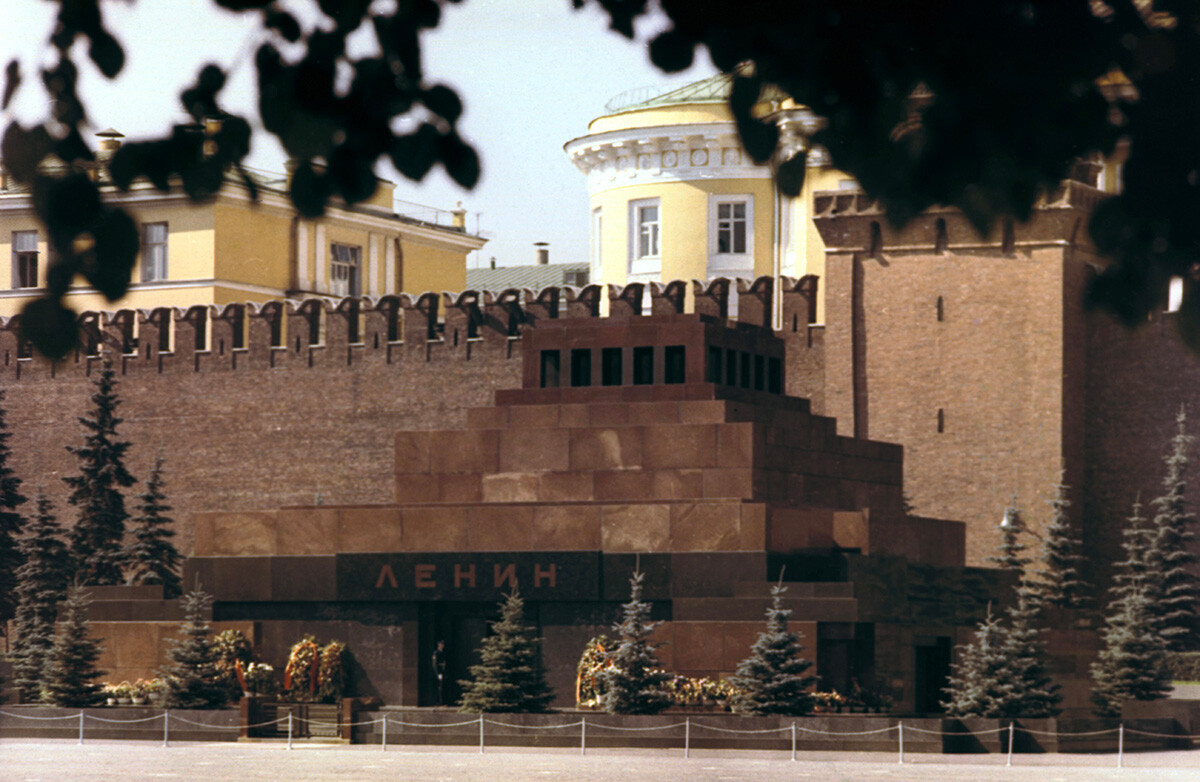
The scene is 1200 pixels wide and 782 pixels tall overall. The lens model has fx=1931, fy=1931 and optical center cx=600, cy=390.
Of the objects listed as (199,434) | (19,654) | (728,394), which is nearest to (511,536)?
(728,394)

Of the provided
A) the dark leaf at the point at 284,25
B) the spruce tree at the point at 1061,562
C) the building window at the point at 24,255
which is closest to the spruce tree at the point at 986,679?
the spruce tree at the point at 1061,562

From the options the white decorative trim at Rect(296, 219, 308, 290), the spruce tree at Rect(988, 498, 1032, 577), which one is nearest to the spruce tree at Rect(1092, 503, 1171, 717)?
the spruce tree at Rect(988, 498, 1032, 577)

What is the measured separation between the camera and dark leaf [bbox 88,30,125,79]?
14.1 feet

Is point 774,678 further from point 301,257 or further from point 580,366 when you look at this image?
point 301,257

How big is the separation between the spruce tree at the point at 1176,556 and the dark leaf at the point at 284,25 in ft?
86.5

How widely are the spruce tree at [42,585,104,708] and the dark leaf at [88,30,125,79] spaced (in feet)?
69.6

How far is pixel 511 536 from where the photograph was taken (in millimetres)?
24750

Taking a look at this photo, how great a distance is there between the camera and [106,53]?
4316 millimetres

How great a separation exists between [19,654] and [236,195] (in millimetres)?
17388

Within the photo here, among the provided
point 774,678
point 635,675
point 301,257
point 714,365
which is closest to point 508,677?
point 635,675

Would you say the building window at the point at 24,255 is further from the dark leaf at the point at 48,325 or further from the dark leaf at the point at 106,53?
the dark leaf at the point at 48,325

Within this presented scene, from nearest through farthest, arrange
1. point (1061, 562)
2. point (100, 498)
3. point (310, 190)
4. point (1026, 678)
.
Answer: point (310, 190)
point (1026, 678)
point (1061, 562)
point (100, 498)

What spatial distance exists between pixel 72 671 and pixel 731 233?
66.4 ft

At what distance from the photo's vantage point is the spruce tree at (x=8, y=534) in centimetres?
3634
